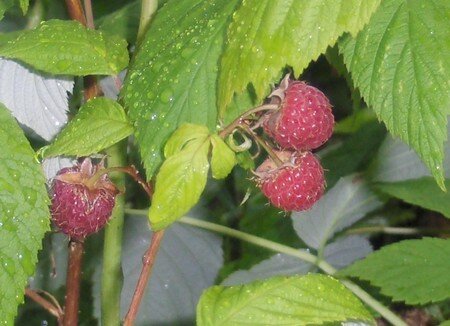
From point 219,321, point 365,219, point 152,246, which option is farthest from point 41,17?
point 365,219

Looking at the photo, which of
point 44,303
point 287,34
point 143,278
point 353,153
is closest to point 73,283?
point 44,303

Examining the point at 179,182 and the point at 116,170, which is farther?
the point at 116,170

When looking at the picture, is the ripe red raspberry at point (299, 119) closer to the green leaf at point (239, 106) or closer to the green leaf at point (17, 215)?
the green leaf at point (239, 106)

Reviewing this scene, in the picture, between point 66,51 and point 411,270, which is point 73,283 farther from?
point 411,270

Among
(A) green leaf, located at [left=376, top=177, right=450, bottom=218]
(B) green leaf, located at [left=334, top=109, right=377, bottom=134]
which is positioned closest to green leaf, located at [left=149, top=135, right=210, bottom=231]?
(A) green leaf, located at [left=376, top=177, right=450, bottom=218]

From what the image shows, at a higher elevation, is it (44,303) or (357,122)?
(44,303)

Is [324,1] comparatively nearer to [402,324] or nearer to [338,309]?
[338,309]
